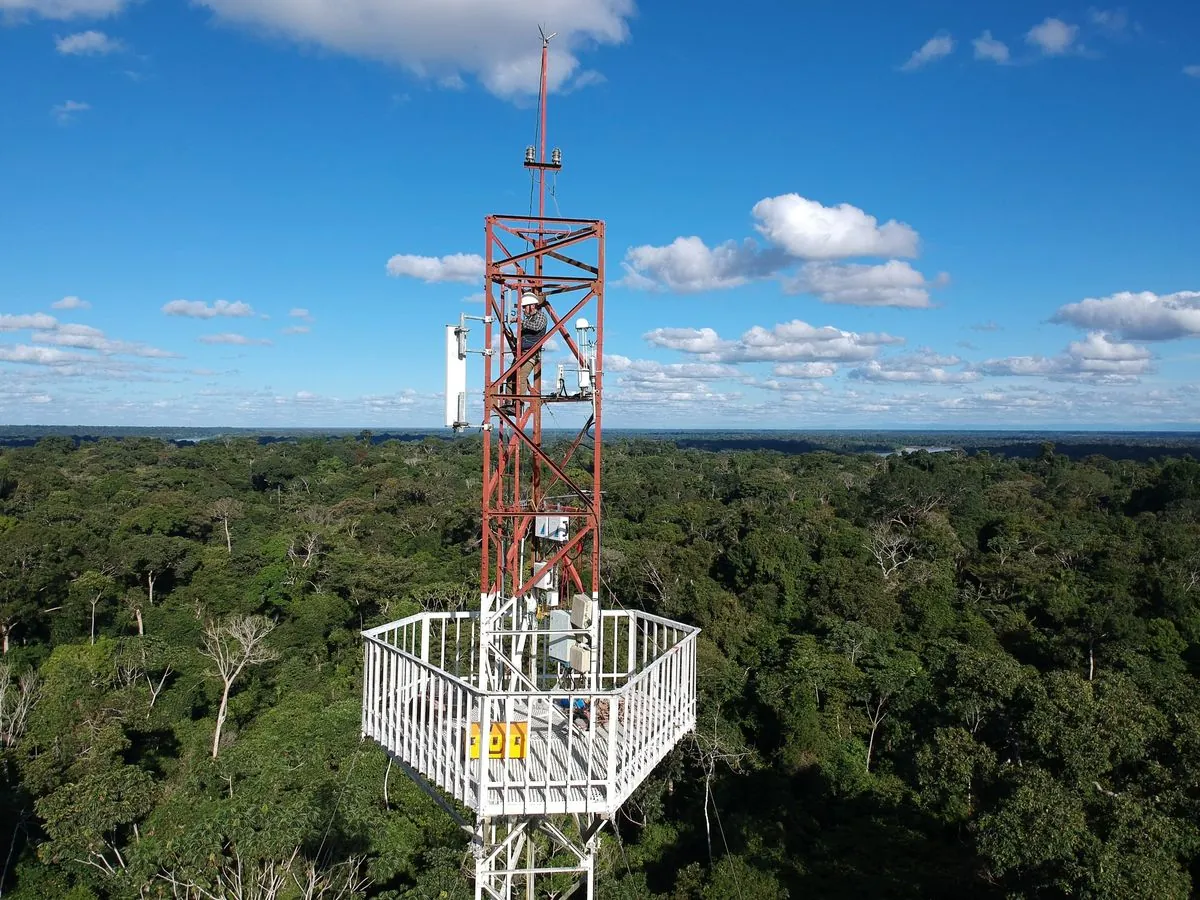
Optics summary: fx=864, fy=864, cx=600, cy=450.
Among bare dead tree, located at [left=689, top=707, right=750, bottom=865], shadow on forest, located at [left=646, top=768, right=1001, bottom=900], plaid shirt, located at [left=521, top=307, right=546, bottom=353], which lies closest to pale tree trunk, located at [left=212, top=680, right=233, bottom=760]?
shadow on forest, located at [left=646, top=768, right=1001, bottom=900]

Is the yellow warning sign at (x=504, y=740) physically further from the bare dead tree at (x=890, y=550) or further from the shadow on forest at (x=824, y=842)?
the bare dead tree at (x=890, y=550)

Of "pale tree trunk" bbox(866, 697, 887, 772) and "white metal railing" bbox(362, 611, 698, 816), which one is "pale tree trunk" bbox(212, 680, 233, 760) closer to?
"white metal railing" bbox(362, 611, 698, 816)

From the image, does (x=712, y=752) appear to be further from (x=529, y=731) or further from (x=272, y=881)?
(x=529, y=731)

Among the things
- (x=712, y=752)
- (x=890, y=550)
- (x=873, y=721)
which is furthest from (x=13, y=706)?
(x=890, y=550)

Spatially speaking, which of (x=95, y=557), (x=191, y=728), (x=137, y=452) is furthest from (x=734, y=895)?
(x=137, y=452)

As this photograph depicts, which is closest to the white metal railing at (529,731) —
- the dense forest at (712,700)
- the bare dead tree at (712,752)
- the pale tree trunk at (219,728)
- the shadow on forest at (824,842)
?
the dense forest at (712,700)

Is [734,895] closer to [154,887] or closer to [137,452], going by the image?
[154,887]
